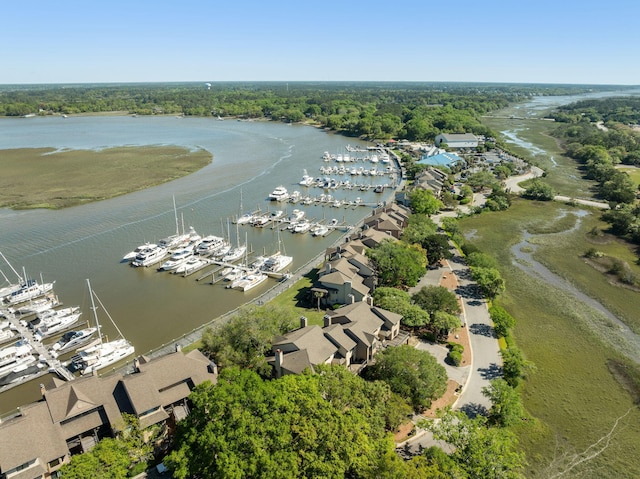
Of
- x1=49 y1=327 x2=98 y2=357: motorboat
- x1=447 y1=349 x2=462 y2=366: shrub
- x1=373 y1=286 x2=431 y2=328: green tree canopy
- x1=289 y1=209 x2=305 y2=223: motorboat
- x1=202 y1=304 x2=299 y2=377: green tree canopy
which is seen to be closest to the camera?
x1=202 y1=304 x2=299 y2=377: green tree canopy

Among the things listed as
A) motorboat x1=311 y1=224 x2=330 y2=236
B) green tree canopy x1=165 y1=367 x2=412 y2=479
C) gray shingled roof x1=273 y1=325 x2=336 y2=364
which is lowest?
motorboat x1=311 y1=224 x2=330 y2=236

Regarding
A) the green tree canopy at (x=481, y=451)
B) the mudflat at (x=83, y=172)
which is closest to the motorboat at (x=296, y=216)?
the mudflat at (x=83, y=172)

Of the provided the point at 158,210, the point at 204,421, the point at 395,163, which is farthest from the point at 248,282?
the point at 395,163

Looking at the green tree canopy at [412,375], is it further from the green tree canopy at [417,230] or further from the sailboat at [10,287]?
the sailboat at [10,287]

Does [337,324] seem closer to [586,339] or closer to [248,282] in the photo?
[248,282]

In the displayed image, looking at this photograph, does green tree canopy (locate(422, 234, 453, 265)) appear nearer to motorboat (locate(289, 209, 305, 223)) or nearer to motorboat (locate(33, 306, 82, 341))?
motorboat (locate(289, 209, 305, 223))

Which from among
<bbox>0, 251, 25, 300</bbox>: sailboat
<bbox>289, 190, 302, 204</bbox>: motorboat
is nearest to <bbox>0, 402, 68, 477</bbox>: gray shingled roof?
<bbox>0, 251, 25, 300</bbox>: sailboat

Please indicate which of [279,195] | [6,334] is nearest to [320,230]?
[279,195]
